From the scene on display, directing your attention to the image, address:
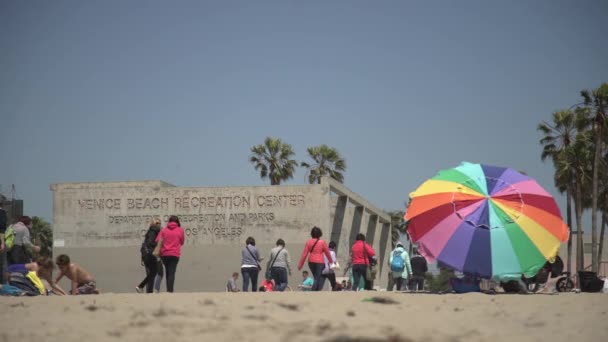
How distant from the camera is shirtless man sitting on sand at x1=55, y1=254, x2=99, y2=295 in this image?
48.2 ft

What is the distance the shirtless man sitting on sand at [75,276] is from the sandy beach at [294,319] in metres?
2.38

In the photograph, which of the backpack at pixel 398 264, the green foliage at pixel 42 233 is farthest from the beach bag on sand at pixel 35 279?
the green foliage at pixel 42 233

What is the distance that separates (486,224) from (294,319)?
5.07 m

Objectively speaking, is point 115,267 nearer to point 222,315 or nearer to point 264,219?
point 264,219

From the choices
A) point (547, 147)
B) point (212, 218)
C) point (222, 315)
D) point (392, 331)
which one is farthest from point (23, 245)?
point (547, 147)

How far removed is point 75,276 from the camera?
14.9 metres

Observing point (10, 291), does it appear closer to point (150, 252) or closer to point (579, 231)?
point (150, 252)

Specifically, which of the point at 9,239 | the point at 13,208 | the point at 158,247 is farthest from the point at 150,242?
the point at 13,208

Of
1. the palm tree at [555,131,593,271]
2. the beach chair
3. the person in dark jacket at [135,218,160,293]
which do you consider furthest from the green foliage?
the beach chair

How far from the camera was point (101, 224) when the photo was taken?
32188mm

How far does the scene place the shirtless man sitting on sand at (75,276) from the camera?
14703 millimetres

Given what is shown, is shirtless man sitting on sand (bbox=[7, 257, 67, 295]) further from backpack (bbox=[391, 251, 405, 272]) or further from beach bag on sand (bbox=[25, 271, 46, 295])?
backpack (bbox=[391, 251, 405, 272])

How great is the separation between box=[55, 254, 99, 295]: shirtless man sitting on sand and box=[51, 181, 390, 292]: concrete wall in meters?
15.8

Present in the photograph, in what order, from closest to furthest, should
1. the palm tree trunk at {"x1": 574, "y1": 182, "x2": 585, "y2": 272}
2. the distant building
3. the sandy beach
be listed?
the sandy beach < the distant building < the palm tree trunk at {"x1": 574, "y1": 182, "x2": 585, "y2": 272}
